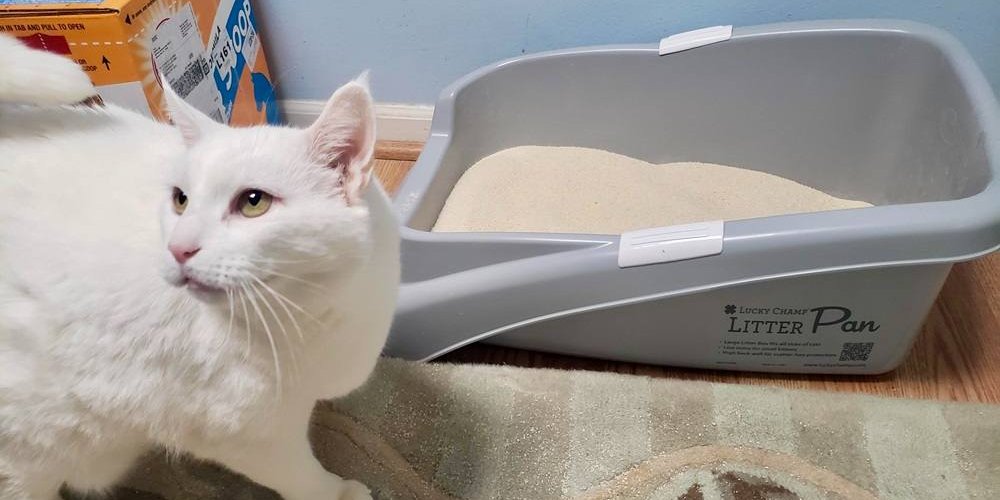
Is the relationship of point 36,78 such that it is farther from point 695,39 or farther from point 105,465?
point 695,39

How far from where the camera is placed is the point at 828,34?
3.95 feet

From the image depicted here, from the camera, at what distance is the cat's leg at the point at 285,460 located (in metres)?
0.71

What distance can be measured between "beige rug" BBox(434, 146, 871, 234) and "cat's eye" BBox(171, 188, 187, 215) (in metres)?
0.67

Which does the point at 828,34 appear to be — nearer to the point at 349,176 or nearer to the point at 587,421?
the point at 587,421

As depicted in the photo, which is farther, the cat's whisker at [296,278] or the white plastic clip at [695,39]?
the white plastic clip at [695,39]

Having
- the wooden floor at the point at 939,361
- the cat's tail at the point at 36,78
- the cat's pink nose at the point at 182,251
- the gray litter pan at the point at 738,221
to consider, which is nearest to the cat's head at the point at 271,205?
the cat's pink nose at the point at 182,251

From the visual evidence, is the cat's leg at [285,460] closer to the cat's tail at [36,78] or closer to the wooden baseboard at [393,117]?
the cat's tail at [36,78]

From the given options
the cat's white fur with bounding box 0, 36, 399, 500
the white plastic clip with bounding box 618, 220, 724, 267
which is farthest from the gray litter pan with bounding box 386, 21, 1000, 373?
the cat's white fur with bounding box 0, 36, 399, 500

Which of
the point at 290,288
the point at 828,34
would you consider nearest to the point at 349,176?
the point at 290,288

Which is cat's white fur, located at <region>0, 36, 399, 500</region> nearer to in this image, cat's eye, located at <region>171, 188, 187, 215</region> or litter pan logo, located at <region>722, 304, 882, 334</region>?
cat's eye, located at <region>171, 188, 187, 215</region>

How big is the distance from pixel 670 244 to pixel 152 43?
2.75 ft

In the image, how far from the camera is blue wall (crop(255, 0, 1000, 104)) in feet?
4.12

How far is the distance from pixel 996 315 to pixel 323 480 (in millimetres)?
1066

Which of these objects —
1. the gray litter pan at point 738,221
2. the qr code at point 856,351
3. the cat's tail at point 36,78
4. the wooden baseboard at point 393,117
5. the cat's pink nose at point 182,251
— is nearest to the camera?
the cat's pink nose at point 182,251
